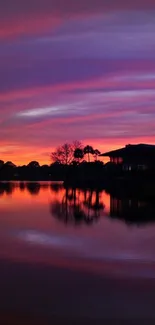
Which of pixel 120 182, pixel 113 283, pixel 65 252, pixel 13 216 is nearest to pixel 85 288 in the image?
pixel 113 283

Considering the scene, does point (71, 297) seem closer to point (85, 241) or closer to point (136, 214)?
point (85, 241)

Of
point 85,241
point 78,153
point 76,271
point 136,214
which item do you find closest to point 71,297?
point 76,271

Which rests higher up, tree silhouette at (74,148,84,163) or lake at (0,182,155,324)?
tree silhouette at (74,148,84,163)

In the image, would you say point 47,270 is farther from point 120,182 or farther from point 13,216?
point 120,182

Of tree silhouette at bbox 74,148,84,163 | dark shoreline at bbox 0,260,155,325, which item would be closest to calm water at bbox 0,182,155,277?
dark shoreline at bbox 0,260,155,325

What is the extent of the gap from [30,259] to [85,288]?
345 centimetres

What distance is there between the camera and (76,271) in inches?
461

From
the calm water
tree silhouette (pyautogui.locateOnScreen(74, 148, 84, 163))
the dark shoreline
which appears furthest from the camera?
tree silhouette (pyautogui.locateOnScreen(74, 148, 84, 163))

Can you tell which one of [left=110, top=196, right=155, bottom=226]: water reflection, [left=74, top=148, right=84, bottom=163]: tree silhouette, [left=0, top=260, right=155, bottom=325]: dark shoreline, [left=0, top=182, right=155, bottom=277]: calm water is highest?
[left=74, top=148, right=84, bottom=163]: tree silhouette

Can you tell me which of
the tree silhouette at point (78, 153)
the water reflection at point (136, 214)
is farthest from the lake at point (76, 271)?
the tree silhouette at point (78, 153)

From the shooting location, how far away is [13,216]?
26.3 metres

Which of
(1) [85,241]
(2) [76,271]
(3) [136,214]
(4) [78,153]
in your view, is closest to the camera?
(2) [76,271]

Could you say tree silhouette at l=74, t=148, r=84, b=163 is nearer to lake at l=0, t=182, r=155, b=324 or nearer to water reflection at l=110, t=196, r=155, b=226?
water reflection at l=110, t=196, r=155, b=226

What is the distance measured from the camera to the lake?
8.58 metres
